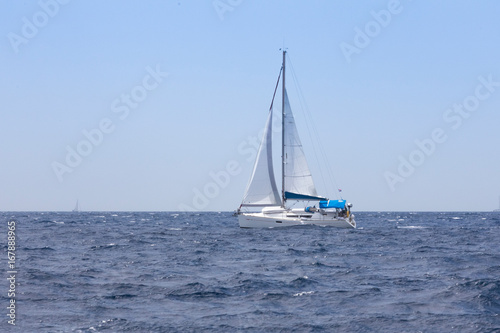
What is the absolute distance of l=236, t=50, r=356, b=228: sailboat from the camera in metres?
49.8

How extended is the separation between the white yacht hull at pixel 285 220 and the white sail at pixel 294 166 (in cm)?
264

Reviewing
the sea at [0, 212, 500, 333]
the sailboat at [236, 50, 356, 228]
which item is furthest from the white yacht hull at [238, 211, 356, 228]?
the sea at [0, 212, 500, 333]

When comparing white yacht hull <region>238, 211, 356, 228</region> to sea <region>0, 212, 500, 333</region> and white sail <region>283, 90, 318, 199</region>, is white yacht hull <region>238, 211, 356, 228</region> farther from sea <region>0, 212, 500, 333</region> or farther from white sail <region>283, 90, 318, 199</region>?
sea <region>0, 212, 500, 333</region>

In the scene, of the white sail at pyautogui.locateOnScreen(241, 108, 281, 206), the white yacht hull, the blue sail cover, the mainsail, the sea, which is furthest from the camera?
the mainsail

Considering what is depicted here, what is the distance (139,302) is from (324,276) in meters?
7.79

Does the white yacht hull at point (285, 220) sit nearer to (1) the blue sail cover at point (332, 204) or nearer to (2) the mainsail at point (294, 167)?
(1) the blue sail cover at point (332, 204)

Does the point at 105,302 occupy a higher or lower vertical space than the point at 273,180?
lower

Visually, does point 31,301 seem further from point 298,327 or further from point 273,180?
point 273,180

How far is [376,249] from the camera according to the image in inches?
1283

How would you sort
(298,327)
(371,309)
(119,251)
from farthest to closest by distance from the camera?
(119,251) → (371,309) → (298,327)

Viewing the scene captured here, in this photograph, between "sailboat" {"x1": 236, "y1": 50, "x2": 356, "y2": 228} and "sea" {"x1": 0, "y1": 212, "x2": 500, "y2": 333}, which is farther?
"sailboat" {"x1": 236, "y1": 50, "x2": 356, "y2": 228}

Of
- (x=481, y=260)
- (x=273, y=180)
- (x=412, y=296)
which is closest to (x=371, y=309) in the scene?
(x=412, y=296)

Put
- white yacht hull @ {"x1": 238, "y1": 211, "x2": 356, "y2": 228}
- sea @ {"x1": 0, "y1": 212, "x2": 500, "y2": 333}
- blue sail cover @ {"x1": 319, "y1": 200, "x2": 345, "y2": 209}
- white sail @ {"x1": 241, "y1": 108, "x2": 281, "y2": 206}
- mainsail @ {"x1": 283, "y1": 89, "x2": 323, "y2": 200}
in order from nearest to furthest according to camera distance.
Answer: sea @ {"x1": 0, "y1": 212, "x2": 500, "y2": 333} < white yacht hull @ {"x1": 238, "y1": 211, "x2": 356, "y2": 228} < blue sail cover @ {"x1": 319, "y1": 200, "x2": 345, "y2": 209} < white sail @ {"x1": 241, "y1": 108, "x2": 281, "y2": 206} < mainsail @ {"x1": 283, "y1": 89, "x2": 323, "y2": 200}

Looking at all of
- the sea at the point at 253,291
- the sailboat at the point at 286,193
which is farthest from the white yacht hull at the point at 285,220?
the sea at the point at 253,291
